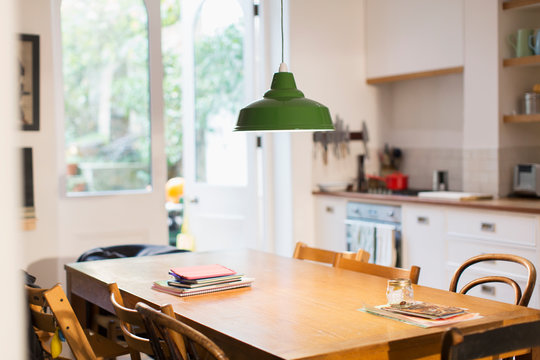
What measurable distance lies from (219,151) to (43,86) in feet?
5.21

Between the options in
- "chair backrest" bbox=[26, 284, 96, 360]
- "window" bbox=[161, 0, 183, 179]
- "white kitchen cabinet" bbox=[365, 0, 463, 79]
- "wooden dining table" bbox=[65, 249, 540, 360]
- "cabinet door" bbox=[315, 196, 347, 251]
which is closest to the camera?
"wooden dining table" bbox=[65, 249, 540, 360]

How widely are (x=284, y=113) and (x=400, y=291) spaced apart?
80 centimetres

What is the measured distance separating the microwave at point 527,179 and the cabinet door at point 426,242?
0.63m

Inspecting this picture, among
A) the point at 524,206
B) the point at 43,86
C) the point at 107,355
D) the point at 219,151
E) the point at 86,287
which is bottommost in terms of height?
the point at 107,355

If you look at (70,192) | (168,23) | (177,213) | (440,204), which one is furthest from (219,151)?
(168,23)

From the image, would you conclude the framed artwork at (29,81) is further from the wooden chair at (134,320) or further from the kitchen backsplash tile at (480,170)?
the kitchen backsplash tile at (480,170)

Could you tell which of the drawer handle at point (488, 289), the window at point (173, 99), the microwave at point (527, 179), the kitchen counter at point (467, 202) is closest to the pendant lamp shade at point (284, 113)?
the kitchen counter at point (467, 202)

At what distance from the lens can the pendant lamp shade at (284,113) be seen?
264 centimetres

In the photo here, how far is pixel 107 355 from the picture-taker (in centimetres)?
302

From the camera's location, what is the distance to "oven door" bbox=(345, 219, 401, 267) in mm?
4934

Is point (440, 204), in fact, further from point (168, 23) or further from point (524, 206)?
point (168, 23)

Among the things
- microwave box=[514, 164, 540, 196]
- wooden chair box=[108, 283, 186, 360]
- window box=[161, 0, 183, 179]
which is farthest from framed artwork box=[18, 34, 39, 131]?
window box=[161, 0, 183, 179]

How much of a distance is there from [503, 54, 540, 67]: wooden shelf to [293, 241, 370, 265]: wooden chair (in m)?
2.10

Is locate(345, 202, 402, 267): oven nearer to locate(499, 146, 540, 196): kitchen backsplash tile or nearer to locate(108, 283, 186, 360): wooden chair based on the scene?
locate(499, 146, 540, 196): kitchen backsplash tile
